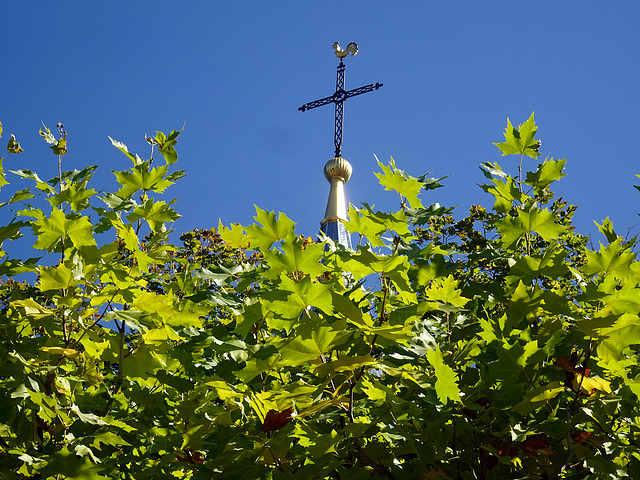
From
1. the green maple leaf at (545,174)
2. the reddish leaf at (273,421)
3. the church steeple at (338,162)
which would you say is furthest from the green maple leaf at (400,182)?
the church steeple at (338,162)

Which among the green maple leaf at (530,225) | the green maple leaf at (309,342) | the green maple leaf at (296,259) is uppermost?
the green maple leaf at (530,225)

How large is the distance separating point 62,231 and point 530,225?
2.09m

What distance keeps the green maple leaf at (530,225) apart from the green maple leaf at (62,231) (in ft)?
6.14

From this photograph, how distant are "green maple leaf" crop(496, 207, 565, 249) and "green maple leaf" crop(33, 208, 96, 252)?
1871mm

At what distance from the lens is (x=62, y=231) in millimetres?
2449

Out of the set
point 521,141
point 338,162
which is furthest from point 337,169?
point 521,141

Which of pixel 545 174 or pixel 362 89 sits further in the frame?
pixel 362 89

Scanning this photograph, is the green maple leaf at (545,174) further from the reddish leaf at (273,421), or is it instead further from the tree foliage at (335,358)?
the reddish leaf at (273,421)

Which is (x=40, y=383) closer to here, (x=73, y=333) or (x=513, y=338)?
(x=73, y=333)

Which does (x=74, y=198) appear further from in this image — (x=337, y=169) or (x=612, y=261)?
(x=337, y=169)

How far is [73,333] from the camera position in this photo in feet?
8.11

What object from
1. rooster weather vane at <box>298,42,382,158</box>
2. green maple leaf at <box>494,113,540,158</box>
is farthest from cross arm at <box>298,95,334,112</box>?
green maple leaf at <box>494,113,540,158</box>

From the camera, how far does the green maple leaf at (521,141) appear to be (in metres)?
2.68

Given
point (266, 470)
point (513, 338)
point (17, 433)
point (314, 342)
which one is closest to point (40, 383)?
point (17, 433)
